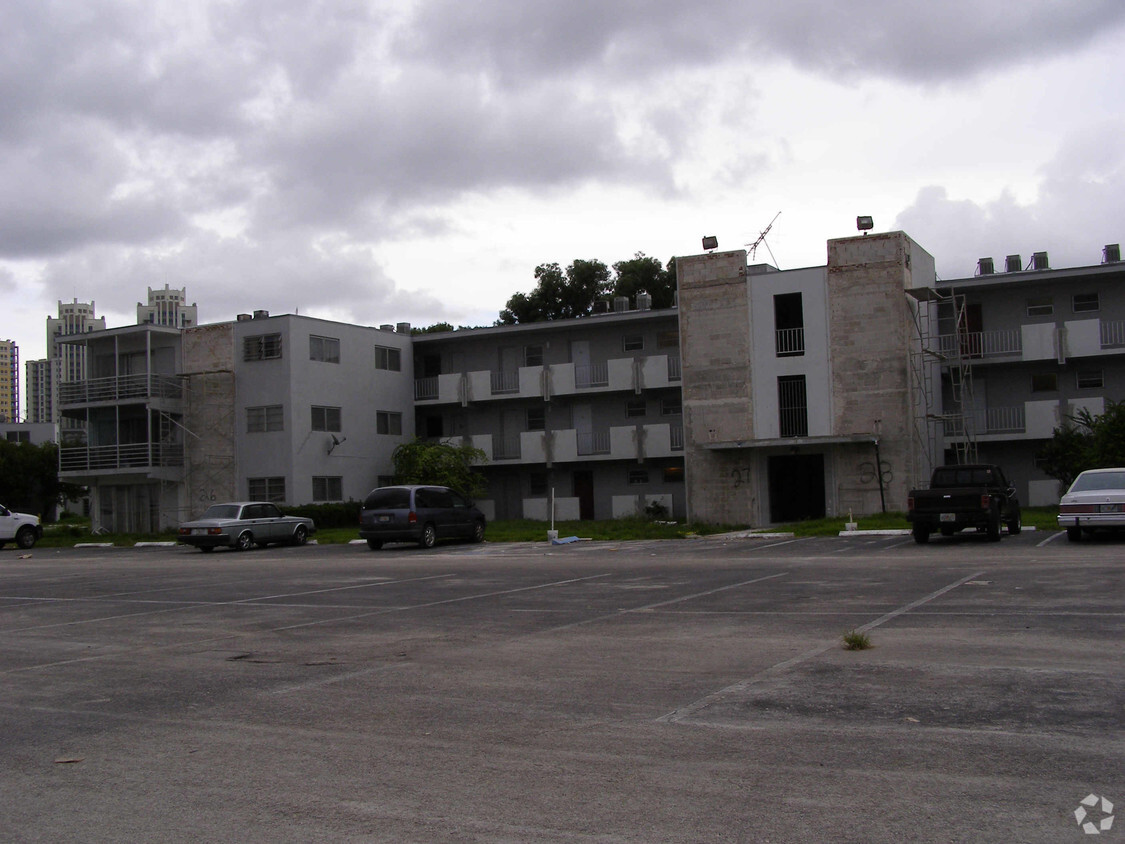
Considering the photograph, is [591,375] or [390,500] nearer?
[390,500]

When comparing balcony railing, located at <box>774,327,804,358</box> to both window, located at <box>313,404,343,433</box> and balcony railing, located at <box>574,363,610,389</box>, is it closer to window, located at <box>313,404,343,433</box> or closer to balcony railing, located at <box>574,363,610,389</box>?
balcony railing, located at <box>574,363,610,389</box>

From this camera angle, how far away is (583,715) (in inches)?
310

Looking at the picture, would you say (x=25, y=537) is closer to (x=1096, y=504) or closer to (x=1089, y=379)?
(x=1096, y=504)

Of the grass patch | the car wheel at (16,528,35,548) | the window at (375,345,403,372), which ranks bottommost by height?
the grass patch

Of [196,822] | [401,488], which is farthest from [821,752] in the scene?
[401,488]

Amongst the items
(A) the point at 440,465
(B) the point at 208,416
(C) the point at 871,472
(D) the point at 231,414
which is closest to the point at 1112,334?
(C) the point at 871,472

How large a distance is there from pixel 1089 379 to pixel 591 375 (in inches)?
780

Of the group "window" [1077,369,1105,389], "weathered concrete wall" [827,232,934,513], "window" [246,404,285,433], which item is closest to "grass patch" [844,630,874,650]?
"weathered concrete wall" [827,232,934,513]

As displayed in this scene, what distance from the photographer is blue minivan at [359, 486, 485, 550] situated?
31.2 m

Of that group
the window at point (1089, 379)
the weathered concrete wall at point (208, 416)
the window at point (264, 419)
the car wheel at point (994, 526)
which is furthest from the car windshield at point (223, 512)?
the window at point (1089, 379)

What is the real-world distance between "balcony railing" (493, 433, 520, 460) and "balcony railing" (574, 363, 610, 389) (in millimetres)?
4117

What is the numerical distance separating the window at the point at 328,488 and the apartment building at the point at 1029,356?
24.9 meters

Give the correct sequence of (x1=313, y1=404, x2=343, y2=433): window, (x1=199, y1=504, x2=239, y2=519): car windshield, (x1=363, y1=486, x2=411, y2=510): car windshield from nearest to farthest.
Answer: (x1=363, y1=486, x2=411, y2=510): car windshield
(x1=199, y1=504, x2=239, y2=519): car windshield
(x1=313, y1=404, x2=343, y2=433): window

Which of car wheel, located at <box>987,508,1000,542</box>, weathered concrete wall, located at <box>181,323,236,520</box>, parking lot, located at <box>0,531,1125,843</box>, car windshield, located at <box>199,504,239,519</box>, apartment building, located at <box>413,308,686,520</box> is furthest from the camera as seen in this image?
apartment building, located at <box>413,308,686,520</box>
